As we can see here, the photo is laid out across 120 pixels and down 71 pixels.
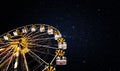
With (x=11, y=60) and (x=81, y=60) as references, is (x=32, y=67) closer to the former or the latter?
(x=11, y=60)

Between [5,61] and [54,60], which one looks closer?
[5,61]

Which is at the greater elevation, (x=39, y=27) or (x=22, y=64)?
(x=39, y=27)

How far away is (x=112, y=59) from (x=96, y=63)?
188mm

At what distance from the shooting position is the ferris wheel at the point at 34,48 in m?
2.93

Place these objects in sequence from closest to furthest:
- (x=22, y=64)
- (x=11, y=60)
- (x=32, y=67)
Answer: (x=22, y=64) < (x=11, y=60) < (x=32, y=67)

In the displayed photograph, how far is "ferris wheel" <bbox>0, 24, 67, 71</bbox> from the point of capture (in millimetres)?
2926

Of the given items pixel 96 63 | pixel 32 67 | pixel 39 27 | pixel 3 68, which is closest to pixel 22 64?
pixel 3 68

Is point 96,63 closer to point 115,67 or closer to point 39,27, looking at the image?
point 115,67

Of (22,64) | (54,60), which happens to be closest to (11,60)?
(22,64)

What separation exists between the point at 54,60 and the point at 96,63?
0.49 metres

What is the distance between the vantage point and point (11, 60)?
9.89 feet

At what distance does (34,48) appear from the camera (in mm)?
3244

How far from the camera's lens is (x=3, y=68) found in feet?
9.55

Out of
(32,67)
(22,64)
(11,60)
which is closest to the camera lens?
(22,64)
